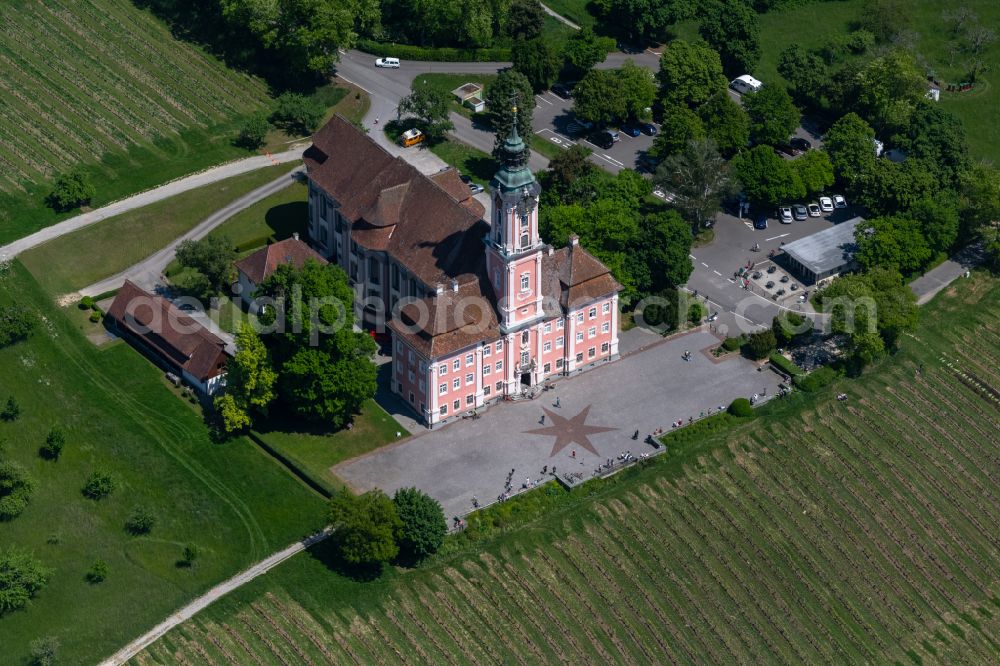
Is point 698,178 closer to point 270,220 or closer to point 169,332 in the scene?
point 270,220

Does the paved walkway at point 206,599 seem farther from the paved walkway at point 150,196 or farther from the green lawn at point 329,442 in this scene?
the paved walkway at point 150,196

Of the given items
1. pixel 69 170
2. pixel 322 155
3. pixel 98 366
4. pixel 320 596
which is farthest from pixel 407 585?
pixel 69 170

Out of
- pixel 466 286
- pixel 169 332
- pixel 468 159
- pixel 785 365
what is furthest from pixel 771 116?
pixel 169 332

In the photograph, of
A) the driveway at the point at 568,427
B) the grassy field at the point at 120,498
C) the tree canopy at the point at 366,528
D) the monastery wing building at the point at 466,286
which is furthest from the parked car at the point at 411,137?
the tree canopy at the point at 366,528

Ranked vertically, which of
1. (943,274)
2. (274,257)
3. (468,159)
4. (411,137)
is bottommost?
(943,274)

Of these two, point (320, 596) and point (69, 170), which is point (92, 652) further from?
point (69, 170)

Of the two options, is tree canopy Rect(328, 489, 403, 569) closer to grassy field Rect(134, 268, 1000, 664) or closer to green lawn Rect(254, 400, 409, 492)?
grassy field Rect(134, 268, 1000, 664)

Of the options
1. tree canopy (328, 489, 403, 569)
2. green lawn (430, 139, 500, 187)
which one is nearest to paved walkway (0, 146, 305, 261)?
green lawn (430, 139, 500, 187)
